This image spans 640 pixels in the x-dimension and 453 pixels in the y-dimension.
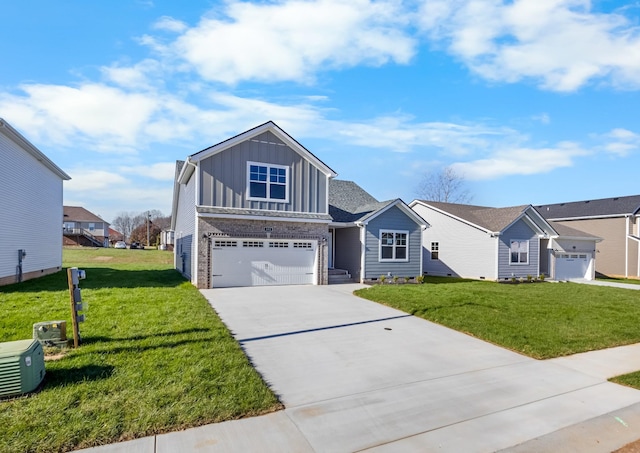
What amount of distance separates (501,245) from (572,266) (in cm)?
704

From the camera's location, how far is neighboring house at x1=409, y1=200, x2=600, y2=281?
770 inches

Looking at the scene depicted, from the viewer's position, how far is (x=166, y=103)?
11969 millimetres

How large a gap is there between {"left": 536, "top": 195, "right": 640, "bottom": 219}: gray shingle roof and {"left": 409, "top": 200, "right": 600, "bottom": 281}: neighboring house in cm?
521

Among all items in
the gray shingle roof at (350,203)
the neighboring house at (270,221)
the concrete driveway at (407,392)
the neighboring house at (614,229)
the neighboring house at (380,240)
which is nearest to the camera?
the concrete driveway at (407,392)

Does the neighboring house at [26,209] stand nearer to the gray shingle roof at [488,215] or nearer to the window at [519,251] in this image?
the gray shingle roof at [488,215]

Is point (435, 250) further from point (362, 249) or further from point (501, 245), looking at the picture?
point (362, 249)

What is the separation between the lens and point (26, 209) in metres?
15.4

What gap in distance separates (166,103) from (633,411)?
13.6 metres

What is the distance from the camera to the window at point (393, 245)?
1709cm

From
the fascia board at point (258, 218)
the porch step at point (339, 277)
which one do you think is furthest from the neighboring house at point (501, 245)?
the fascia board at point (258, 218)

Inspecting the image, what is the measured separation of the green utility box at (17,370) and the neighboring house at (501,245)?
19643 mm

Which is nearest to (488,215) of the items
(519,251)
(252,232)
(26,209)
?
(519,251)

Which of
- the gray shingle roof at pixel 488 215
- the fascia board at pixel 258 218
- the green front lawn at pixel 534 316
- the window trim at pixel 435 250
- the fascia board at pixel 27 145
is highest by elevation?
the fascia board at pixel 27 145

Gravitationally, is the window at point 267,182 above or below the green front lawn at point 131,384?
above
